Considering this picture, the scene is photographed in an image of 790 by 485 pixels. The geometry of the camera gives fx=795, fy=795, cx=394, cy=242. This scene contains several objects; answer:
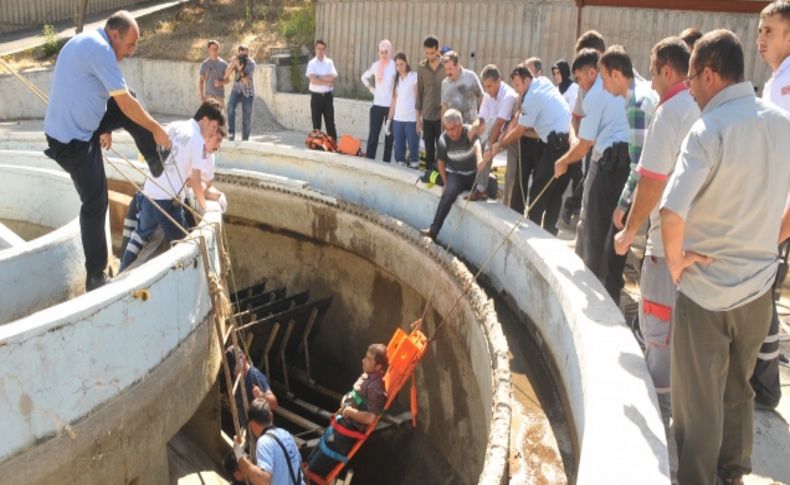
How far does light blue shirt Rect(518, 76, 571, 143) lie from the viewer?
670 cm

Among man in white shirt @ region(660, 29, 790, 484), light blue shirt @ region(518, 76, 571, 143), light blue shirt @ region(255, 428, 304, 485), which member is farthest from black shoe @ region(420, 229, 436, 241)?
man in white shirt @ region(660, 29, 790, 484)

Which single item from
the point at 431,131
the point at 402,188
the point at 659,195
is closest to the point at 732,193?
the point at 659,195

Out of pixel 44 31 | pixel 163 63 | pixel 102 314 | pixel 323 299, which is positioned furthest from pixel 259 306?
pixel 44 31

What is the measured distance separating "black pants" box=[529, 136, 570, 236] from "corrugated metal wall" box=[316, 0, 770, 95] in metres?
5.27

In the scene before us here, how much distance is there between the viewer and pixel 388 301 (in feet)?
27.9

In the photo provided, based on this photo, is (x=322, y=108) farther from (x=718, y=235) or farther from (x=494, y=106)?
(x=718, y=235)

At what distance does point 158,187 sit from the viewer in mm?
5574

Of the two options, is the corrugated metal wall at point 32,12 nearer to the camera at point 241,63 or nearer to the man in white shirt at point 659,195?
the camera at point 241,63

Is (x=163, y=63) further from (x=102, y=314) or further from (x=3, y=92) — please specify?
(x=102, y=314)

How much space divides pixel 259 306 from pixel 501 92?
351 centimetres

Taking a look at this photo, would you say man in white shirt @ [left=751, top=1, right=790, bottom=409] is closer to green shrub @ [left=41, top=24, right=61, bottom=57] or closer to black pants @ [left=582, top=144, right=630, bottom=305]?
black pants @ [left=582, top=144, right=630, bottom=305]

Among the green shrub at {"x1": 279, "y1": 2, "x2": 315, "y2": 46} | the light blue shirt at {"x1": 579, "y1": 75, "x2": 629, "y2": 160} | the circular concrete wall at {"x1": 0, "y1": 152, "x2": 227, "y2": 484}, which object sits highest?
the green shrub at {"x1": 279, "y1": 2, "x2": 315, "y2": 46}

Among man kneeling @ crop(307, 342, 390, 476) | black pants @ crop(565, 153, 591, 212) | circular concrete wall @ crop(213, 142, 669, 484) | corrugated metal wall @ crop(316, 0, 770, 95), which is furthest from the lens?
corrugated metal wall @ crop(316, 0, 770, 95)

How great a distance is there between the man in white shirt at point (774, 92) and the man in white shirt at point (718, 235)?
830mm
